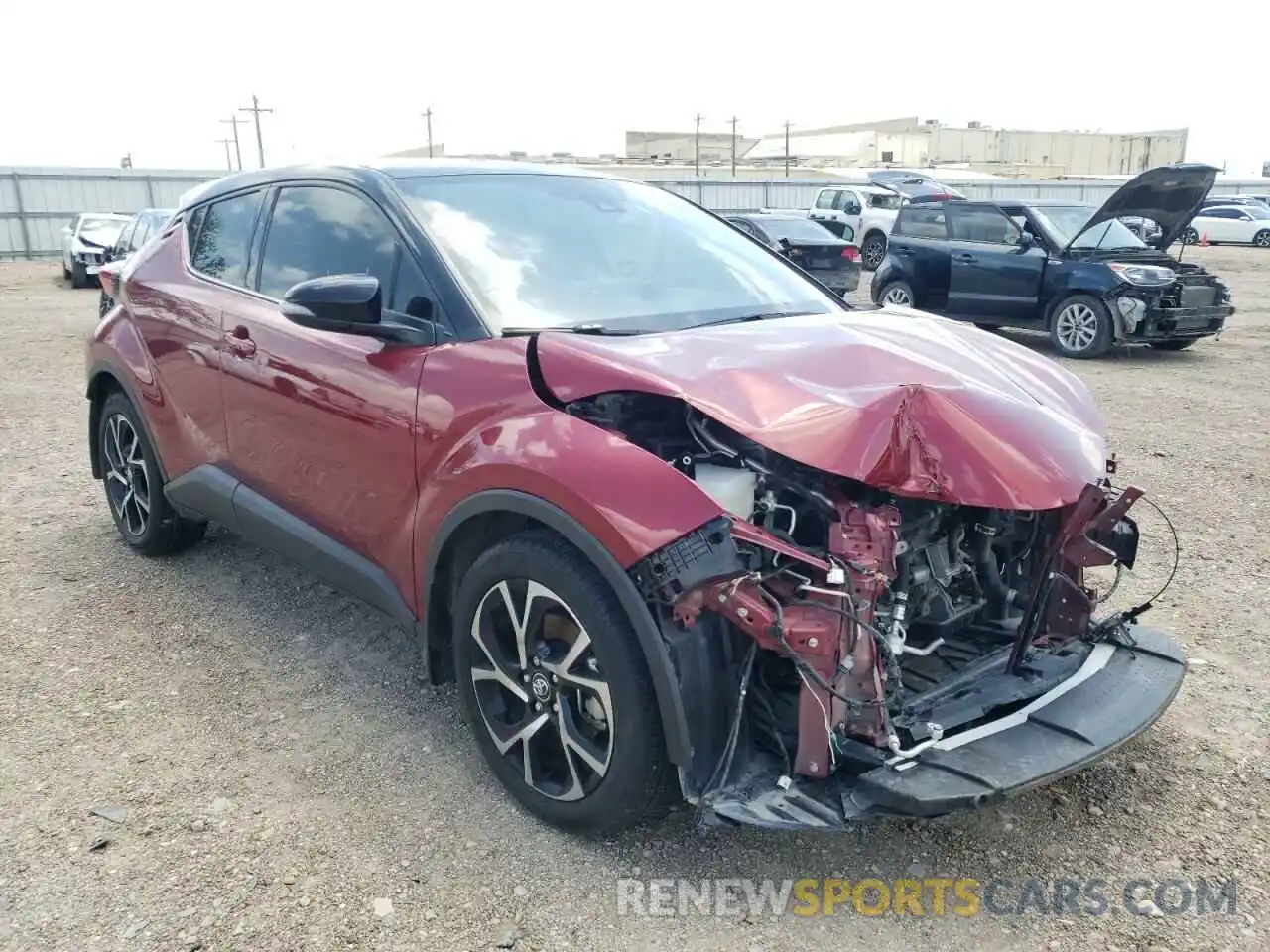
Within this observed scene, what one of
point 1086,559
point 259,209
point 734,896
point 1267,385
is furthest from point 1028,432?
point 1267,385

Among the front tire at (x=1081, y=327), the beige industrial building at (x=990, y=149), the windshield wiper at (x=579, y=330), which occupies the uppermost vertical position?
the beige industrial building at (x=990, y=149)

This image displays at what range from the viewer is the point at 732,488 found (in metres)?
2.52

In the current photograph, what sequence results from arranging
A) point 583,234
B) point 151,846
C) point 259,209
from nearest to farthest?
point 151,846 < point 583,234 < point 259,209

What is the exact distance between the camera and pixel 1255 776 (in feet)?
9.96

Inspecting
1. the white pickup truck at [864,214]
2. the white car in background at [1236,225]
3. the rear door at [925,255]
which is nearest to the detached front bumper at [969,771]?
the rear door at [925,255]

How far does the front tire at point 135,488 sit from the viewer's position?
4.61 metres

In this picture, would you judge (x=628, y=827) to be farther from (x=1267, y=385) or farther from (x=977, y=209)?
(x=977, y=209)

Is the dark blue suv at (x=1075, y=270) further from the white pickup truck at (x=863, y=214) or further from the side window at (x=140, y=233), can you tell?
the side window at (x=140, y=233)

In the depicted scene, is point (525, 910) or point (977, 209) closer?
point (525, 910)

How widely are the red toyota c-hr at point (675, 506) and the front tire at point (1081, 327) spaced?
8.32 metres

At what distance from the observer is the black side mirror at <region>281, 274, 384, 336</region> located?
289 centimetres

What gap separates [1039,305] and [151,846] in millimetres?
10946

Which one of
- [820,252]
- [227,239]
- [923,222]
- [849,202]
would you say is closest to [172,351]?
[227,239]

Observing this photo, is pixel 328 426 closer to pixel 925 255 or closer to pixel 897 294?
pixel 925 255
